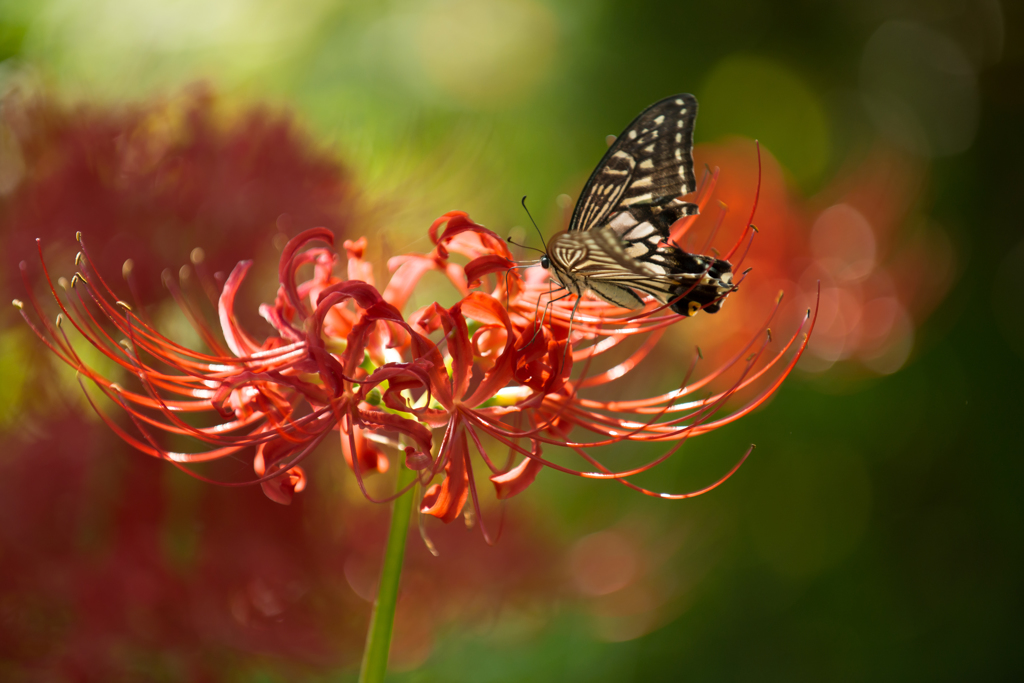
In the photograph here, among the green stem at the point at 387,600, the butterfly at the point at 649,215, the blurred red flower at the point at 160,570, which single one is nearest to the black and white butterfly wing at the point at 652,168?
the butterfly at the point at 649,215

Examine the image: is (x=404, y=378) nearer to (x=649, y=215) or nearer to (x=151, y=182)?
(x=649, y=215)

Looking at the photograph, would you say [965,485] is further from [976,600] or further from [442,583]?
[442,583]

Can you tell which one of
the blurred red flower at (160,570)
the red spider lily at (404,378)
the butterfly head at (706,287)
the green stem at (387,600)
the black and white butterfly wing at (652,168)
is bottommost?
the blurred red flower at (160,570)

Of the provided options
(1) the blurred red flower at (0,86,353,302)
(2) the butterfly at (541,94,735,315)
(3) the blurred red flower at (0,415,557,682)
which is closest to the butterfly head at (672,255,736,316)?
(2) the butterfly at (541,94,735,315)

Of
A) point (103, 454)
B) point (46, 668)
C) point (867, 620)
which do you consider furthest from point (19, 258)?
point (867, 620)

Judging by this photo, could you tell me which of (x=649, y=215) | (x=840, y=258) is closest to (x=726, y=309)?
(x=840, y=258)

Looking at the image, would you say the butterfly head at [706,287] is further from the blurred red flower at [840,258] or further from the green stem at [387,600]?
the blurred red flower at [840,258]
